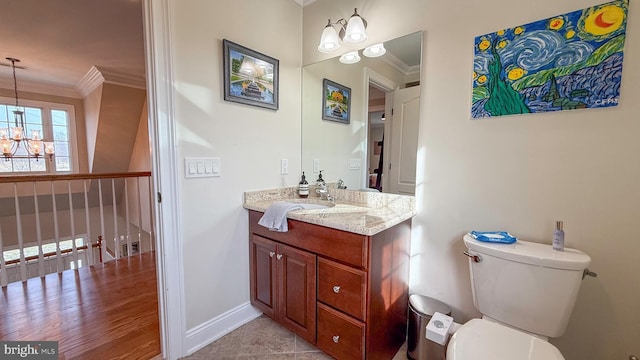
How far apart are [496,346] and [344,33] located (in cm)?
196

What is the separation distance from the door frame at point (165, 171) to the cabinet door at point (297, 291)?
0.59m

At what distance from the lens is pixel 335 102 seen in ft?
6.90

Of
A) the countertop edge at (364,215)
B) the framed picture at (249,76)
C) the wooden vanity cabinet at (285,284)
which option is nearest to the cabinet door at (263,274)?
the wooden vanity cabinet at (285,284)

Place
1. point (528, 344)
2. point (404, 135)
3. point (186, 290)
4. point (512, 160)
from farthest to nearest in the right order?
1. point (404, 135)
2. point (186, 290)
3. point (512, 160)
4. point (528, 344)

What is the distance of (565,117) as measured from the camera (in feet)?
3.92

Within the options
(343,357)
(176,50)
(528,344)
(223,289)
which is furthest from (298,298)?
(176,50)

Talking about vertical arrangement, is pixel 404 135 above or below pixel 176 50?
below

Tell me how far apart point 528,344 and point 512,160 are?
837 mm

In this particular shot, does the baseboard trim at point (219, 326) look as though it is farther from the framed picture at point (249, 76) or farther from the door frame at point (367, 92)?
the framed picture at point (249, 76)

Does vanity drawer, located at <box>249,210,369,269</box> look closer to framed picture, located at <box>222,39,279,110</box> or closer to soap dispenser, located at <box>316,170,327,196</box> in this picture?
soap dispenser, located at <box>316,170,327,196</box>

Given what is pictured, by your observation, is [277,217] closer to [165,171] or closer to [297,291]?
[297,291]

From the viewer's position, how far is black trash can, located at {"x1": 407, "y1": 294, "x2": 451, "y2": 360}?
139cm

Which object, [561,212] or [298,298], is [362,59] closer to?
[561,212]

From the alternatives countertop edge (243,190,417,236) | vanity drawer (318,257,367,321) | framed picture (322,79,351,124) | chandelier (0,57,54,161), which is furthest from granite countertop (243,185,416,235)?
chandelier (0,57,54,161)
